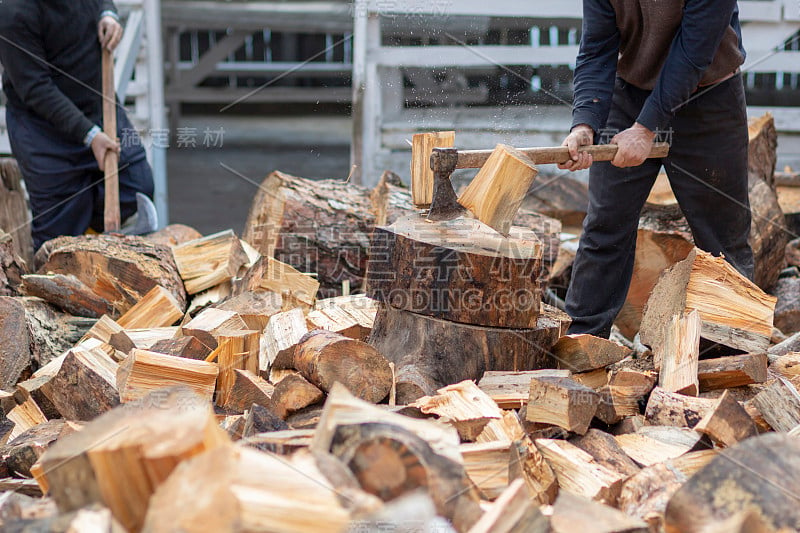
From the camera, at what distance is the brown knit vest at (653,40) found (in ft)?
7.81

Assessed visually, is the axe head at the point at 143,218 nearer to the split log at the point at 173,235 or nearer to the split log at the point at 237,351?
the split log at the point at 173,235

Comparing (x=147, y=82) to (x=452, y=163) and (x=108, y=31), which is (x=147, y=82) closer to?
(x=108, y=31)

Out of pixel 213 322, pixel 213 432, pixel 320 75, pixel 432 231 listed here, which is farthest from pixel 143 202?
pixel 320 75

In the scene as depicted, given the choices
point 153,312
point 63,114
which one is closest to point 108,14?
point 63,114

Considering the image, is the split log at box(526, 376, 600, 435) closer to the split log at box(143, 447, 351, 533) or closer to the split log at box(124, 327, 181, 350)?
the split log at box(143, 447, 351, 533)

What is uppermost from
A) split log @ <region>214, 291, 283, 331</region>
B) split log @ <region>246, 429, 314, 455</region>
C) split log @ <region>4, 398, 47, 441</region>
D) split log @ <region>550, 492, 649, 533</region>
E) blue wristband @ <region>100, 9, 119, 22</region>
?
blue wristband @ <region>100, 9, 119, 22</region>

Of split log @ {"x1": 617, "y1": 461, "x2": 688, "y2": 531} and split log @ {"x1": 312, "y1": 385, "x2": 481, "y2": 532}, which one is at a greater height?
split log @ {"x1": 312, "y1": 385, "x2": 481, "y2": 532}

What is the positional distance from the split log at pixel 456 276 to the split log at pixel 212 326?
52 cm

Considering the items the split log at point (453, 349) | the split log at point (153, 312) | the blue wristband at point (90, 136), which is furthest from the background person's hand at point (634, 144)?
the blue wristband at point (90, 136)

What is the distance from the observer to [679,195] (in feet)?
8.70

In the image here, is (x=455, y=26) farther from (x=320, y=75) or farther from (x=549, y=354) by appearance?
(x=320, y=75)

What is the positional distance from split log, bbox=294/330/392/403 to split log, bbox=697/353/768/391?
0.87 meters

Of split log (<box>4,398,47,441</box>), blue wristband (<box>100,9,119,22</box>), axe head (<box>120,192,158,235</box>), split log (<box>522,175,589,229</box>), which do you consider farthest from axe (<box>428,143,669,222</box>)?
blue wristband (<box>100,9,119,22</box>)

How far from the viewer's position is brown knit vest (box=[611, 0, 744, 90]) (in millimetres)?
2381
